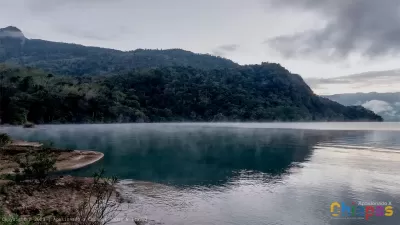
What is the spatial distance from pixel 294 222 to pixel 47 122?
6326 inches

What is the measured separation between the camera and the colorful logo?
19.8 meters

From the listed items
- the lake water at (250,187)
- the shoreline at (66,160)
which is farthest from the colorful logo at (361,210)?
the shoreline at (66,160)

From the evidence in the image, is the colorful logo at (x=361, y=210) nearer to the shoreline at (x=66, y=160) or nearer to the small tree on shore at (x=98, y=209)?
the small tree on shore at (x=98, y=209)

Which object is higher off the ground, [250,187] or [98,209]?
[98,209]

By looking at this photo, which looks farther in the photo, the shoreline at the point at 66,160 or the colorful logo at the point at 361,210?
the shoreline at the point at 66,160

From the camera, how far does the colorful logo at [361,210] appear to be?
19.8m

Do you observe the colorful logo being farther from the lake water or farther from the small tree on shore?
the small tree on shore

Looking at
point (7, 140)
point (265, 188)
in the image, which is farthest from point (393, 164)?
point (7, 140)

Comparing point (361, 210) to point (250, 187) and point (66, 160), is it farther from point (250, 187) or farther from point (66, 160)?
point (66, 160)

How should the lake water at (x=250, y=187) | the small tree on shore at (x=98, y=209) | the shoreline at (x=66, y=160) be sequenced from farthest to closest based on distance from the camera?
1. the shoreline at (x=66, y=160)
2. the lake water at (x=250, y=187)
3. the small tree on shore at (x=98, y=209)

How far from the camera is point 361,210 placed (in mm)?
20703

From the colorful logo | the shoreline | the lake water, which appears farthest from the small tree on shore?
the colorful logo

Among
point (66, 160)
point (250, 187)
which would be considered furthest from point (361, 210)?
point (66, 160)

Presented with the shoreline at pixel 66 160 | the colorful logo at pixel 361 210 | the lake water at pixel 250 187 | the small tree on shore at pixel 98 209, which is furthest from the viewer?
the shoreline at pixel 66 160
